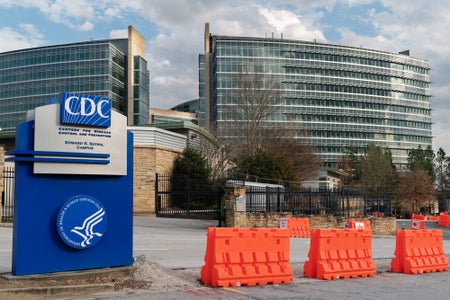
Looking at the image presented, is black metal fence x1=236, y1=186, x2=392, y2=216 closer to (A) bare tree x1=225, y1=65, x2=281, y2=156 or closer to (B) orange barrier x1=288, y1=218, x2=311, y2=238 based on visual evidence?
(B) orange barrier x1=288, y1=218, x2=311, y2=238

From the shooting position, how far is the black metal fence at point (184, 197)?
2869 cm

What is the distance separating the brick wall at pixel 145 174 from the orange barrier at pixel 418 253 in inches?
759

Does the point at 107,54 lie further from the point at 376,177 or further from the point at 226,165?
the point at 226,165

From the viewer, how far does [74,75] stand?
110 m

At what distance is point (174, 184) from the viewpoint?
30.6 m

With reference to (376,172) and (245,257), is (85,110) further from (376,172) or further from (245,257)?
(376,172)

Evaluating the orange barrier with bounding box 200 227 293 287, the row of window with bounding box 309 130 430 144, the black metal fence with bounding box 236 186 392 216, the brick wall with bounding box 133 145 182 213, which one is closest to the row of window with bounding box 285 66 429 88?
the row of window with bounding box 309 130 430 144

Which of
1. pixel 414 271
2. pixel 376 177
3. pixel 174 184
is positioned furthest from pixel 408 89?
pixel 414 271

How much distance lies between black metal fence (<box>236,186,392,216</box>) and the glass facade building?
8464 centimetres

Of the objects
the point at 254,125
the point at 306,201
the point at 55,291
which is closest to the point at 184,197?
the point at 306,201

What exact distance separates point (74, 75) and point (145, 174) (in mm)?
86780

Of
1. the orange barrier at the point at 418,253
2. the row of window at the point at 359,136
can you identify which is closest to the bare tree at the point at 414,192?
the row of window at the point at 359,136

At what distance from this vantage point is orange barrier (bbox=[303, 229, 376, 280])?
10.1m

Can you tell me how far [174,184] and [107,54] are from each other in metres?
84.0
